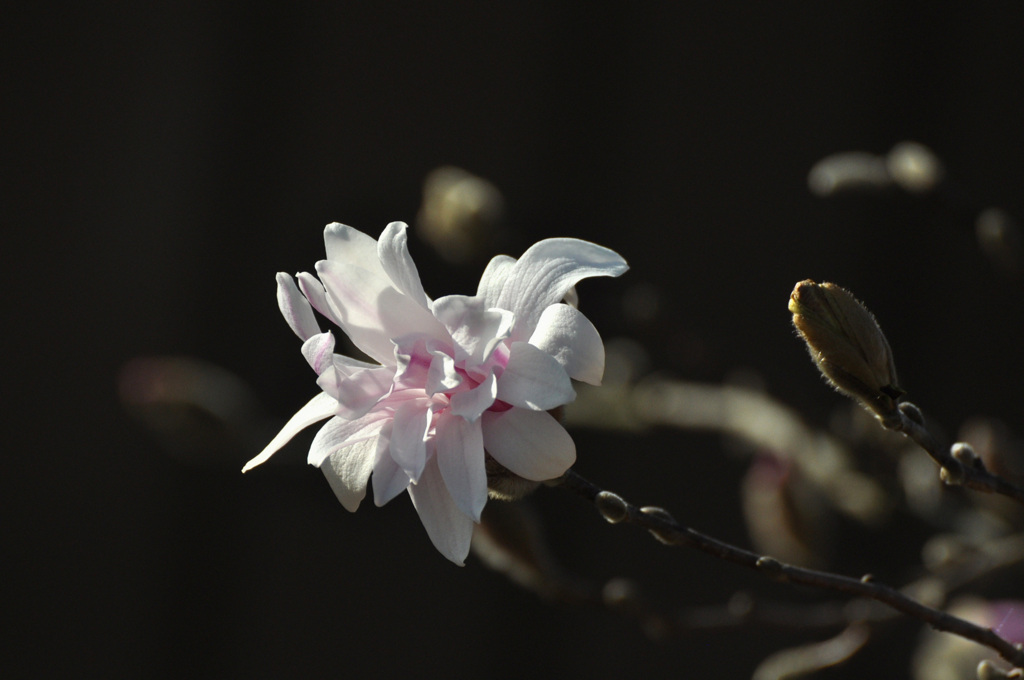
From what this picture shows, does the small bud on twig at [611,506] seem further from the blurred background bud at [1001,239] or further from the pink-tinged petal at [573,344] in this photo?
the blurred background bud at [1001,239]

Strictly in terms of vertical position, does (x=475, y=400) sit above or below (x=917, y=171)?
below

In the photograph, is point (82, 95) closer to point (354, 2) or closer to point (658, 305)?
point (354, 2)

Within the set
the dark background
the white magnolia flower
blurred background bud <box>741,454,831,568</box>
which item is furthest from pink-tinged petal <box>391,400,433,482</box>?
the dark background

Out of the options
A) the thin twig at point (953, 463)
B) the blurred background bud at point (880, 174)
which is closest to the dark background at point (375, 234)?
the blurred background bud at point (880, 174)

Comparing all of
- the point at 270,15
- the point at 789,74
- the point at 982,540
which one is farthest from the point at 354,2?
the point at 982,540

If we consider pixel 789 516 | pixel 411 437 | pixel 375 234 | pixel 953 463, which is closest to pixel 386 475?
pixel 411 437

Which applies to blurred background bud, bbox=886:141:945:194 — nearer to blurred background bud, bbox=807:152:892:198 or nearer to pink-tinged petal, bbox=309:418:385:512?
blurred background bud, bbox=807:152:892:198

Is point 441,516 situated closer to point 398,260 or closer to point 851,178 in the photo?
point 398,260
